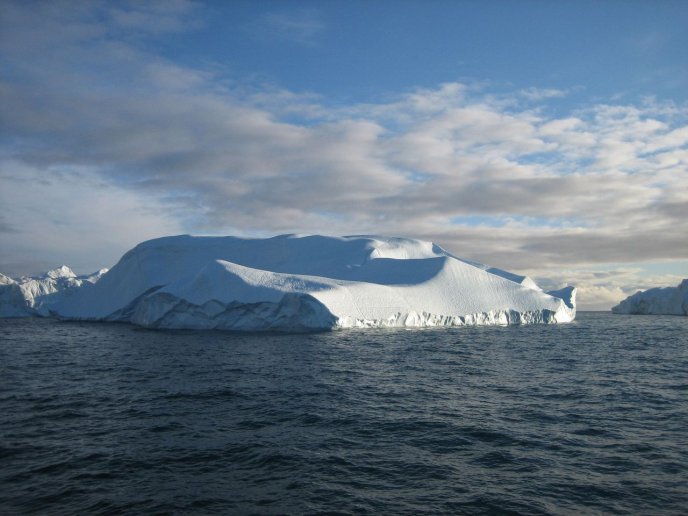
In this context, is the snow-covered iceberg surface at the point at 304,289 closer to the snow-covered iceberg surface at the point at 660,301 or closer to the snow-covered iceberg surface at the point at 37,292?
the snow-covered iceberg surface at the point at 37,292

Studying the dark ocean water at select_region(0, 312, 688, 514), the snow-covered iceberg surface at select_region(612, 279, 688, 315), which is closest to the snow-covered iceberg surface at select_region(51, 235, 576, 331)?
the dark ocean water at select_region(0, 312, 688, 514)

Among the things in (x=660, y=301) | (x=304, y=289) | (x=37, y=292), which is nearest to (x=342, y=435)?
(x=304, y=289)

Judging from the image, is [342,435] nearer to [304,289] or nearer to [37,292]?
[304,289]

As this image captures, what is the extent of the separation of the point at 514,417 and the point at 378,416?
9.82ft

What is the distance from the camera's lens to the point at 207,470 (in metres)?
7.95

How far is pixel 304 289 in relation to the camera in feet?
103

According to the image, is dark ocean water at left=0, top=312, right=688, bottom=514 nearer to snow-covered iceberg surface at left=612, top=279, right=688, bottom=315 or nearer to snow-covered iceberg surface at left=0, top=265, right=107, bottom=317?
snow-covered iceberg surface at left=0, top=265, right=107, bottom=317

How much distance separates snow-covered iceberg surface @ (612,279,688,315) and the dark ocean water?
50.1 meters

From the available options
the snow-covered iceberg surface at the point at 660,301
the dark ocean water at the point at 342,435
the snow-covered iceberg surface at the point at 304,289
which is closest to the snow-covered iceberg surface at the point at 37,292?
the snow-covered iceberg surface at the point at 304,289

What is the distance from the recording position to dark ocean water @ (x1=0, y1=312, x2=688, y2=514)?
7008 millimetres

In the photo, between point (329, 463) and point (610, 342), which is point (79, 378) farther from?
point (610, 342)

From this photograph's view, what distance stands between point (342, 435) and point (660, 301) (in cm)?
6812

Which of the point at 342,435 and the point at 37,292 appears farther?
the point at 37,292

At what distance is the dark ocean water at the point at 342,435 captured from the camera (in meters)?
7.01
